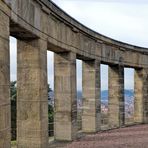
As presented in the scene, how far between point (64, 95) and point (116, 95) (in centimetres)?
1005

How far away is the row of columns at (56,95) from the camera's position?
14.2m

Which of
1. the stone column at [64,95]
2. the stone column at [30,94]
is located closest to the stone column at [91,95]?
the stone column at [64,95]

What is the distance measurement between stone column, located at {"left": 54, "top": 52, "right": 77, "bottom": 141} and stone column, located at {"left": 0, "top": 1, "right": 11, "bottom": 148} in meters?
9.73

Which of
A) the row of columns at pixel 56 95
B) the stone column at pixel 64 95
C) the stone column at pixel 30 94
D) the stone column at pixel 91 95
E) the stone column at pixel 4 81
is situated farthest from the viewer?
the stone column at pixel 91 95

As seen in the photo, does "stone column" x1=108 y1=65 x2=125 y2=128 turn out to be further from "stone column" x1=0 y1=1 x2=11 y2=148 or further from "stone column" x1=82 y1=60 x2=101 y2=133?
"stone column" x1=0 y1=1 x2=11 y2=148

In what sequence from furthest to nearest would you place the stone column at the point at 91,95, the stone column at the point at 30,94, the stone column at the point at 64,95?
the stone column at the point at 91,95, the stone column at the point at 64,95, the stone column at the point at 30,94

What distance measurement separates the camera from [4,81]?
1401 centimetres

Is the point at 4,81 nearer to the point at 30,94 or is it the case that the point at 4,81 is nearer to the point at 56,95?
the point at 30,94

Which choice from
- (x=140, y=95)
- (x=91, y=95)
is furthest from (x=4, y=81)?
(x=140, y=95)

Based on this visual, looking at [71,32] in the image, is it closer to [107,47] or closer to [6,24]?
[107,47]

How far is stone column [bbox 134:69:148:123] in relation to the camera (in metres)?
36.8

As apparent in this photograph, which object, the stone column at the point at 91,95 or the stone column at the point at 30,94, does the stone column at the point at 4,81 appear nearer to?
the stone column at the point at 30,94

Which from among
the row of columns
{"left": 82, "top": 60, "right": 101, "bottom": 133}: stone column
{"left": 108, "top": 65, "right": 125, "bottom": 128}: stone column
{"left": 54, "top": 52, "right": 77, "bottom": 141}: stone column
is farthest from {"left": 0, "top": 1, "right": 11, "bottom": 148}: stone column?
{"left": 108, "top": 65, "right": 125, "bottom": 128}: stone column

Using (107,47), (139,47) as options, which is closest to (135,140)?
(107,47)
